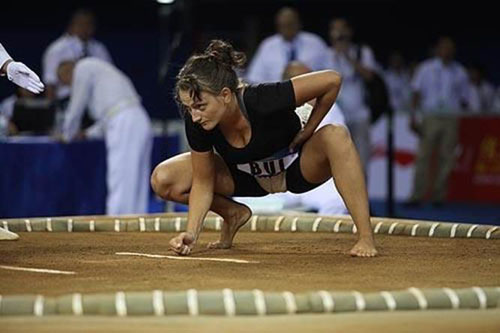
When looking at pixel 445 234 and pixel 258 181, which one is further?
pixel 445 234

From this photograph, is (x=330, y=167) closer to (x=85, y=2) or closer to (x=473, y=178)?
(x=473, y=178)

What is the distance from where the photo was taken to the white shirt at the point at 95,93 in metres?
6.79

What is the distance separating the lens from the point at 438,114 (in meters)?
9.59

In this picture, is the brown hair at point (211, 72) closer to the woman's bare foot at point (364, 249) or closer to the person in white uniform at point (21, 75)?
the person in white uniform at point (21, 75)

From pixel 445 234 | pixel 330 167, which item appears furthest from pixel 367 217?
pixel 445 234

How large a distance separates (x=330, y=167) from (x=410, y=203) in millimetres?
6051

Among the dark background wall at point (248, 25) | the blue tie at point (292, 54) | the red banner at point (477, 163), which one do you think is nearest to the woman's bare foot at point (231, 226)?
the blue tie at point (292, 54)

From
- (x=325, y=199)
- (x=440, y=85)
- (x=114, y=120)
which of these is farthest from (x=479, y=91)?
(x=325, y=199)

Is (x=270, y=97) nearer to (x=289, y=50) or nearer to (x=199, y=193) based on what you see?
(x=199, y=193)

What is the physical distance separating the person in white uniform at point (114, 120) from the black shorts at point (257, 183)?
2.98 m

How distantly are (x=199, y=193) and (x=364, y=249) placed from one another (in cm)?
53

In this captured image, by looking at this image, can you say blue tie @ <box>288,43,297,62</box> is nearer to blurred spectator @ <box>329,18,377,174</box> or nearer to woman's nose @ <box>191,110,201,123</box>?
blurred spectator @ <box>329,18,377,174</box>

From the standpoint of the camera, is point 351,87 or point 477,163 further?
point 477,163

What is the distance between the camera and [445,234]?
4355 millimetres
